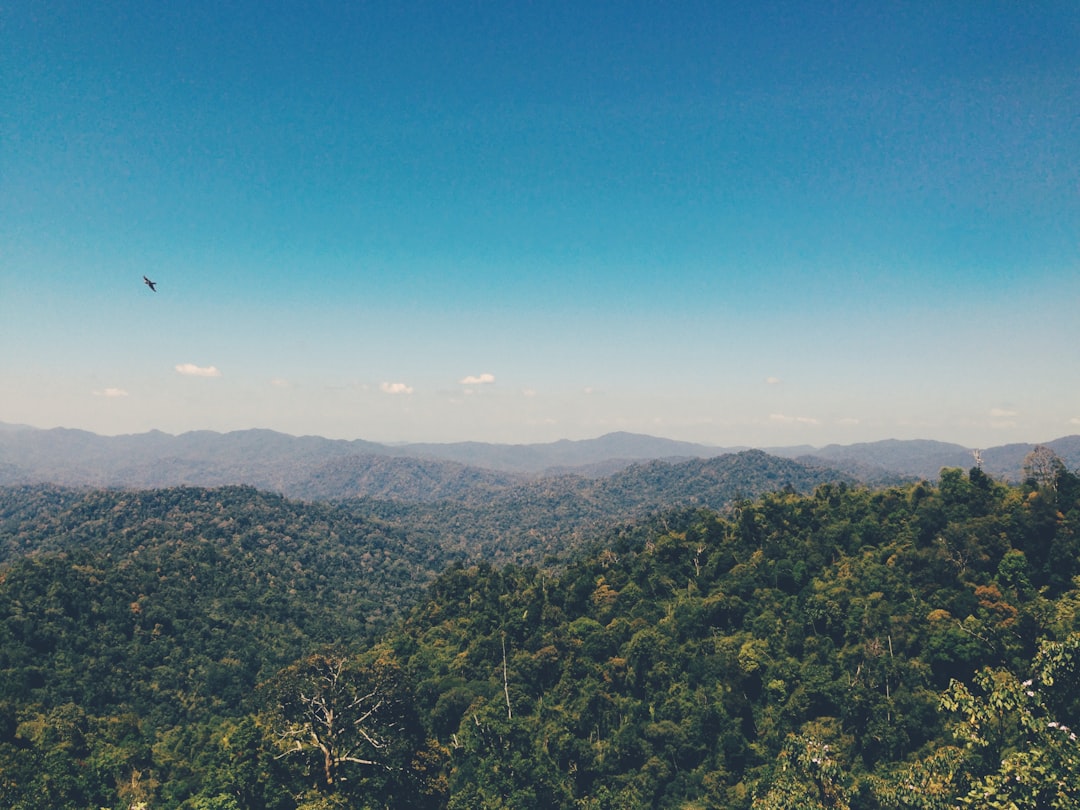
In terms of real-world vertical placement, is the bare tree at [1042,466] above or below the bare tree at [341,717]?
above

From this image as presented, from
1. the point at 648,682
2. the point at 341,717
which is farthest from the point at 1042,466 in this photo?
the point at 341,717

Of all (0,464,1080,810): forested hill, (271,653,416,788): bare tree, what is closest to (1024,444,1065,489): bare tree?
(0,464,1080,810): forested hill

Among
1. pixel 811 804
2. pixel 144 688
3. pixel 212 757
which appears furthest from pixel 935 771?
pixel 144 688

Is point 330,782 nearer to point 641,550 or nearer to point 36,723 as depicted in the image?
point 36,723

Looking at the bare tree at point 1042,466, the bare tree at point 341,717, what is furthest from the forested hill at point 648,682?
the bare tree at point 1042,466

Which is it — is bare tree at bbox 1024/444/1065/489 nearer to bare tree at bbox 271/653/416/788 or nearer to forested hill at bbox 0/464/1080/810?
forested hill at bbox 0/464/1080/810

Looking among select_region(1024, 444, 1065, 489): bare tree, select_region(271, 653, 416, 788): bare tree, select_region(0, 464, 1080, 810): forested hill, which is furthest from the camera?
select_region(1024, 444, 1065, 489): bare tree

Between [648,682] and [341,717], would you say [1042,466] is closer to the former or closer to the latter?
[648,682]

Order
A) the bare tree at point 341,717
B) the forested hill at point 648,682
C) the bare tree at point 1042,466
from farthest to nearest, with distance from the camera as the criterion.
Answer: the bare tree at point 1042,466
the bare tree at point 341,717
the forested hill at point 648,682

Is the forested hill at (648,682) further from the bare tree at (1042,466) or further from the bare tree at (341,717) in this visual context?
the bare tree at (1042,466)
